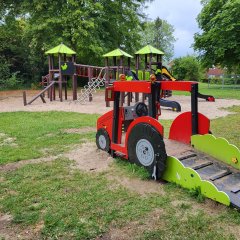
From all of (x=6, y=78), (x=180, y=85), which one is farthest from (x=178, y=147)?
(x=6, y=78)

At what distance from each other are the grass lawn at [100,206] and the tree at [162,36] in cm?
5956

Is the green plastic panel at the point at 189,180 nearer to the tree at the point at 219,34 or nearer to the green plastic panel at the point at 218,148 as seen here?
the green plastic panel at the point at 218,148

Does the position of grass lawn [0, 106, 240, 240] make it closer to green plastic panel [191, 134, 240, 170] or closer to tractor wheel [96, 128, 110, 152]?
tractor wheel [96, 128, 110, 152]

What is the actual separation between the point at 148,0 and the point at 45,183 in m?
25.0

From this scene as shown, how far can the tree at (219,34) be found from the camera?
2420cm

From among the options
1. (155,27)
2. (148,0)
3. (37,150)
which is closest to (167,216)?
(37,150)

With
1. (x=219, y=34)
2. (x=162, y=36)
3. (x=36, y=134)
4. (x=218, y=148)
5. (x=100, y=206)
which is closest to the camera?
(x=100, y=206)

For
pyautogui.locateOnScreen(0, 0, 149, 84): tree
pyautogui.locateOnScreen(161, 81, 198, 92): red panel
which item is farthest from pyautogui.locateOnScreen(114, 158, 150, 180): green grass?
pyautogui.locateOnScreen(0, 0, 149, 84): tree

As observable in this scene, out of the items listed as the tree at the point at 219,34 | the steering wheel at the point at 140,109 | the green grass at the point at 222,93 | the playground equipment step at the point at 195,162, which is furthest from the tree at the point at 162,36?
the playground equipment step at the point at 195,162

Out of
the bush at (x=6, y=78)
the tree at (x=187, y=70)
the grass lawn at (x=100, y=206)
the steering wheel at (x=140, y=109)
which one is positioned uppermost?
the tree at (x=187, y=70)

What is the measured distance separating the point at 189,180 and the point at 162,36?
62480 mm

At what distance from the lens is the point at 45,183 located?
4125 mm

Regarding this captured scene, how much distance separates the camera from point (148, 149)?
4.20m

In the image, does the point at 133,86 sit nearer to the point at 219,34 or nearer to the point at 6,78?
the point at 6,78
